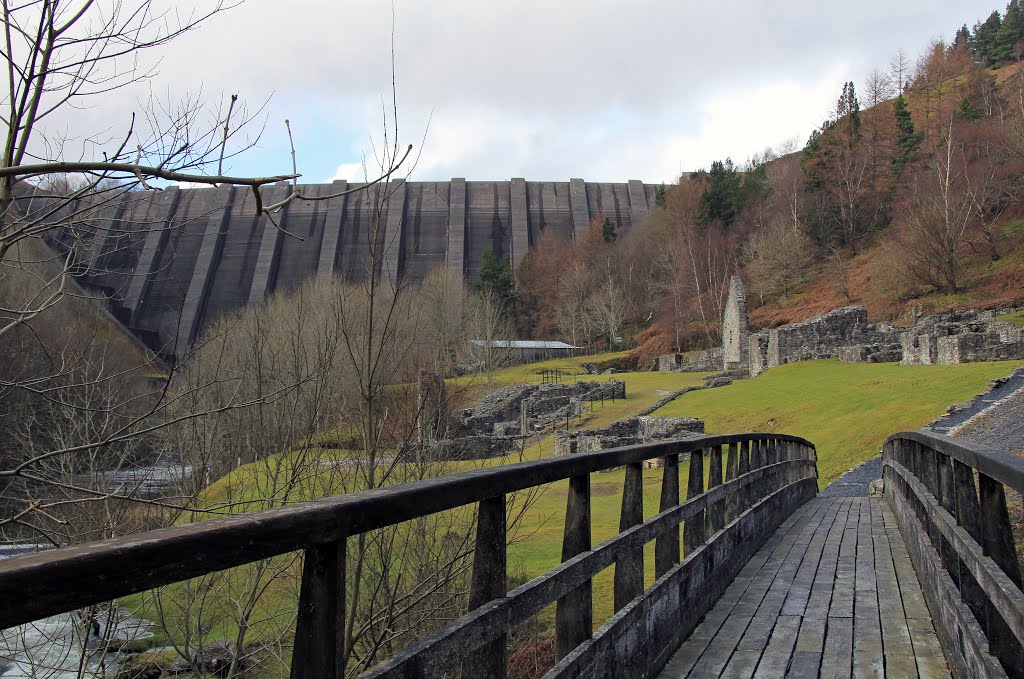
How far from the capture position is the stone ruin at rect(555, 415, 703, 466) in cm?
2659

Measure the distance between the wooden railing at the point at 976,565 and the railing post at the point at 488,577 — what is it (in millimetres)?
1609

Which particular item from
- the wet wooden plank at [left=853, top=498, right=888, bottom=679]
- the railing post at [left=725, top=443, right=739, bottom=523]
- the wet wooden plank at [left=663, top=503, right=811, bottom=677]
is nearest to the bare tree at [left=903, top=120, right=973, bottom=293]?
the wet wooden plank at [left=853, top=498, right=888, bottom=679]

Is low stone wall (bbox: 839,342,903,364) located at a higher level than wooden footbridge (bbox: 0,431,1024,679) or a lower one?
higher

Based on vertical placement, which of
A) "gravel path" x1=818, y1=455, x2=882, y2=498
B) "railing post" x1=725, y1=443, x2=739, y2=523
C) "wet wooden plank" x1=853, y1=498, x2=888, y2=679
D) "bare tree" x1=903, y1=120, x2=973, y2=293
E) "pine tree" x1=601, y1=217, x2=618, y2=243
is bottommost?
"gravel path" x1=818, y1=455, x2=882, y2=498

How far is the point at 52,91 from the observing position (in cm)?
459

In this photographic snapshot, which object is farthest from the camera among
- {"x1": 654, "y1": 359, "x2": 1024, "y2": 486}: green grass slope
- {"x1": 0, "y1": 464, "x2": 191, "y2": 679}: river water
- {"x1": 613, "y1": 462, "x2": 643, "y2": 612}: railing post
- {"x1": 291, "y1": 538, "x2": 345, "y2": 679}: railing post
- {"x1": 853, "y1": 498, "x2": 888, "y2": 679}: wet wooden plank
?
{"x1": 654, "y1": 359, "x2": 1024, "y2": 486}: green grass slope

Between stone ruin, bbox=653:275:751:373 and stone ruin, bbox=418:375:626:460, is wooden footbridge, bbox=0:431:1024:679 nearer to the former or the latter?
stone ruin, bbox=418:375:626:460

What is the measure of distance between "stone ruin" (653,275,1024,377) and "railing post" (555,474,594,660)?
3030 cm

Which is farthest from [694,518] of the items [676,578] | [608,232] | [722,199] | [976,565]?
[608,232]

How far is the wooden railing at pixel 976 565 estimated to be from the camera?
9.46 feet

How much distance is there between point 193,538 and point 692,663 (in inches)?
140

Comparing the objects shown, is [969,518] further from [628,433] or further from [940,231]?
[940,231]

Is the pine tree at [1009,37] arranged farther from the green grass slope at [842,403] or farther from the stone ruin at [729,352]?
the green grass slope at [842,403]

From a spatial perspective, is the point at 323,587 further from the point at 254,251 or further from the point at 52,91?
the point at 254,251
